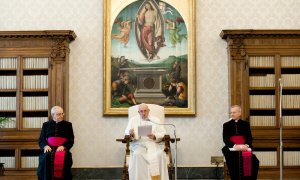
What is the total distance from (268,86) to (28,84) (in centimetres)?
477

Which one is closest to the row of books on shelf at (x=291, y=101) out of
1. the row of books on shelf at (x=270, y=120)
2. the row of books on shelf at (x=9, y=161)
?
the row of books on shelf at (x=270, y=120)

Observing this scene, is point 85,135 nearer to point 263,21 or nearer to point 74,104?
point 74,104

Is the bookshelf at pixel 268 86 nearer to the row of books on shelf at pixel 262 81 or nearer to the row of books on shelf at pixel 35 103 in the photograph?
the row of books on shelf at pixel 262 81

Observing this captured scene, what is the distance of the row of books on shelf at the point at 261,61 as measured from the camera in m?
10.4

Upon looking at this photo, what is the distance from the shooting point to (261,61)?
10.4m

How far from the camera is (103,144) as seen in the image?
10.7 m

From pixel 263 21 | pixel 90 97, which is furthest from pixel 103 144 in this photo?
pixel 263 21

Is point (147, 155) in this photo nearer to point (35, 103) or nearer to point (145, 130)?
point (145, 130)

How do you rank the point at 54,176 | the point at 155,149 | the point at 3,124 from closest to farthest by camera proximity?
the point at 54,176, the point at 155,149, the point at 3,124

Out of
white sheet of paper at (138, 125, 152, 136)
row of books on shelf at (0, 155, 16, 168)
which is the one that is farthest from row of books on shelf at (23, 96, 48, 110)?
white sheet of paper at (138, 125, 152, 136)

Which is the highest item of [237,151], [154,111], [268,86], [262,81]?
[262,81]

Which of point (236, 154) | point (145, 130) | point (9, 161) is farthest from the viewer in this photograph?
point (9, 161)

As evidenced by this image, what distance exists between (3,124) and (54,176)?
2559 mm

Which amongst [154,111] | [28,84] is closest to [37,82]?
[28,84]
